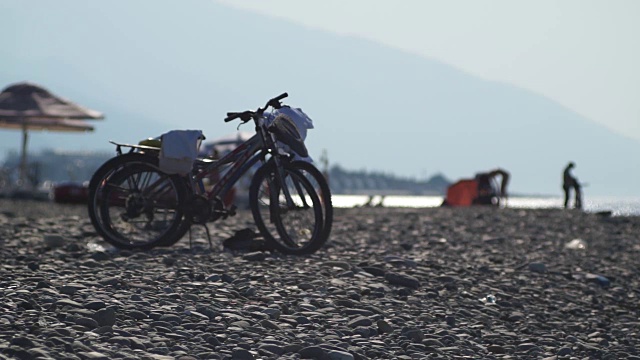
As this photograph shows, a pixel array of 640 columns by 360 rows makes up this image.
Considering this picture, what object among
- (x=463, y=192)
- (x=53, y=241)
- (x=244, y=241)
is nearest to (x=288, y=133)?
(x=244, y=241)

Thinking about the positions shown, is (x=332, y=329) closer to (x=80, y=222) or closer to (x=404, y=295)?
(x=404, y=295)

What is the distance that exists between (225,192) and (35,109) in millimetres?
19395

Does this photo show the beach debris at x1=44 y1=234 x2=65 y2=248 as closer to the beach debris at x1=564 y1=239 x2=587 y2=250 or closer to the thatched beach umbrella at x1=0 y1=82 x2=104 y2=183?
the beach debris at x1=564 y1=239 x2=587 y2=250

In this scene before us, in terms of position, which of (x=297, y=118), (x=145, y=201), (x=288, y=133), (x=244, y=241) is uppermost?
(x=297, y=118)

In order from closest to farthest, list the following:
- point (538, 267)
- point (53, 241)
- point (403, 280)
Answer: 1. point (403, 280)
2. point (53, 241)
3. point (538, 267)

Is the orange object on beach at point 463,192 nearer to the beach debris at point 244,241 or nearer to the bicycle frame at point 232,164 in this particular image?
the beach debris at point 244,241

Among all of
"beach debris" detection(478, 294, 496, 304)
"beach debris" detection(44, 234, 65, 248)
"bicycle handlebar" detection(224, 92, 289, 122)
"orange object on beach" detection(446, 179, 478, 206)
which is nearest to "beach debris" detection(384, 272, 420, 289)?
"beach debris" detection(478, 294, 496, 304)

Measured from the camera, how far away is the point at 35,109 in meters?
26.9

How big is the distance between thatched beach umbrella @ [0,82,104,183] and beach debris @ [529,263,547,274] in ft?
60.6

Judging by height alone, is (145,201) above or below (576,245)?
above

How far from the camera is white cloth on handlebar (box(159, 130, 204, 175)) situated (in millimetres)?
8758

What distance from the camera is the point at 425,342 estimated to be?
608cm

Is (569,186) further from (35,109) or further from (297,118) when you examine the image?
(297,118)

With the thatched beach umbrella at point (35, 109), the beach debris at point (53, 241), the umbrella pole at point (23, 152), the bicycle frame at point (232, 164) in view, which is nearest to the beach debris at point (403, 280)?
the bicycle frame at point (232, 164)
